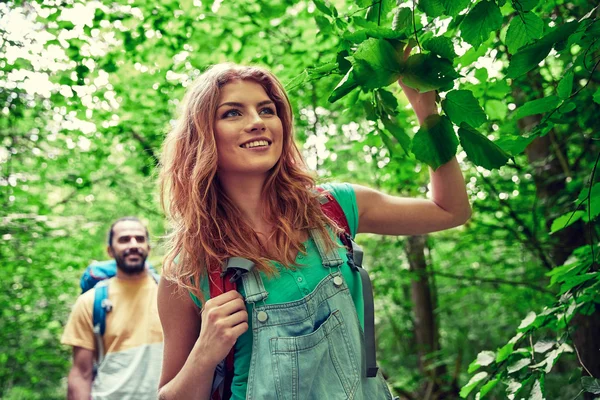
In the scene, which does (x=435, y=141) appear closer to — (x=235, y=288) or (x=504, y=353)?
(x=235, y=288)

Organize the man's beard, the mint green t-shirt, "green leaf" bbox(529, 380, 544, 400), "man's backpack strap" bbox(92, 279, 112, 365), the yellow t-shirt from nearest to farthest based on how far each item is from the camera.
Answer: the mint green t-shirt
"green leaf" bbox(529, 380, 544, 400)
the yellow t-shirt
"man's backpack strap" bbox(92, 279, 112, 365)
the man's beard

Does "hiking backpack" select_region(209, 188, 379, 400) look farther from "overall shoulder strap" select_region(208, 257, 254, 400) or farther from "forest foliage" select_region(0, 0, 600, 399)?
"forest foliage" select_region(0, 0, 600, 399)

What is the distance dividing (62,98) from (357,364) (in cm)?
350

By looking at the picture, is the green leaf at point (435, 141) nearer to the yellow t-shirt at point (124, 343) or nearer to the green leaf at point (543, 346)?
the green leaf at point (543, 346)

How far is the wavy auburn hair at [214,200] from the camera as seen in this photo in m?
1.66

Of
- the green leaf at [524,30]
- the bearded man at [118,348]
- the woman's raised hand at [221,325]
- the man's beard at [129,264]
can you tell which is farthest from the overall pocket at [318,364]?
the man's beard at [129,264]

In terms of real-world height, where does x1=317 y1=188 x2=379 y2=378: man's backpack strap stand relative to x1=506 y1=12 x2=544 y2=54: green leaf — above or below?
below

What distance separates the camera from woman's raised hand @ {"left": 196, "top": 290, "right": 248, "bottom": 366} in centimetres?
150

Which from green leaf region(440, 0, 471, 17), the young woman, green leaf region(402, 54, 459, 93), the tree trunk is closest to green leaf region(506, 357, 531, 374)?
the young woman

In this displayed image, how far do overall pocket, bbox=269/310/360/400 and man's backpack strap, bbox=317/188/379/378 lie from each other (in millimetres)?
66

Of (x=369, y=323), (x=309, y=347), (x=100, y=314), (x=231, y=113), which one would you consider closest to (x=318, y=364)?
(x=309, y=347)

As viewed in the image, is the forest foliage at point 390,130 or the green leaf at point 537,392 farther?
the green leaf at point 537,392

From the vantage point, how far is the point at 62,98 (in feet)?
13.8

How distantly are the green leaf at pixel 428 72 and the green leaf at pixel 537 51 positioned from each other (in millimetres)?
251
